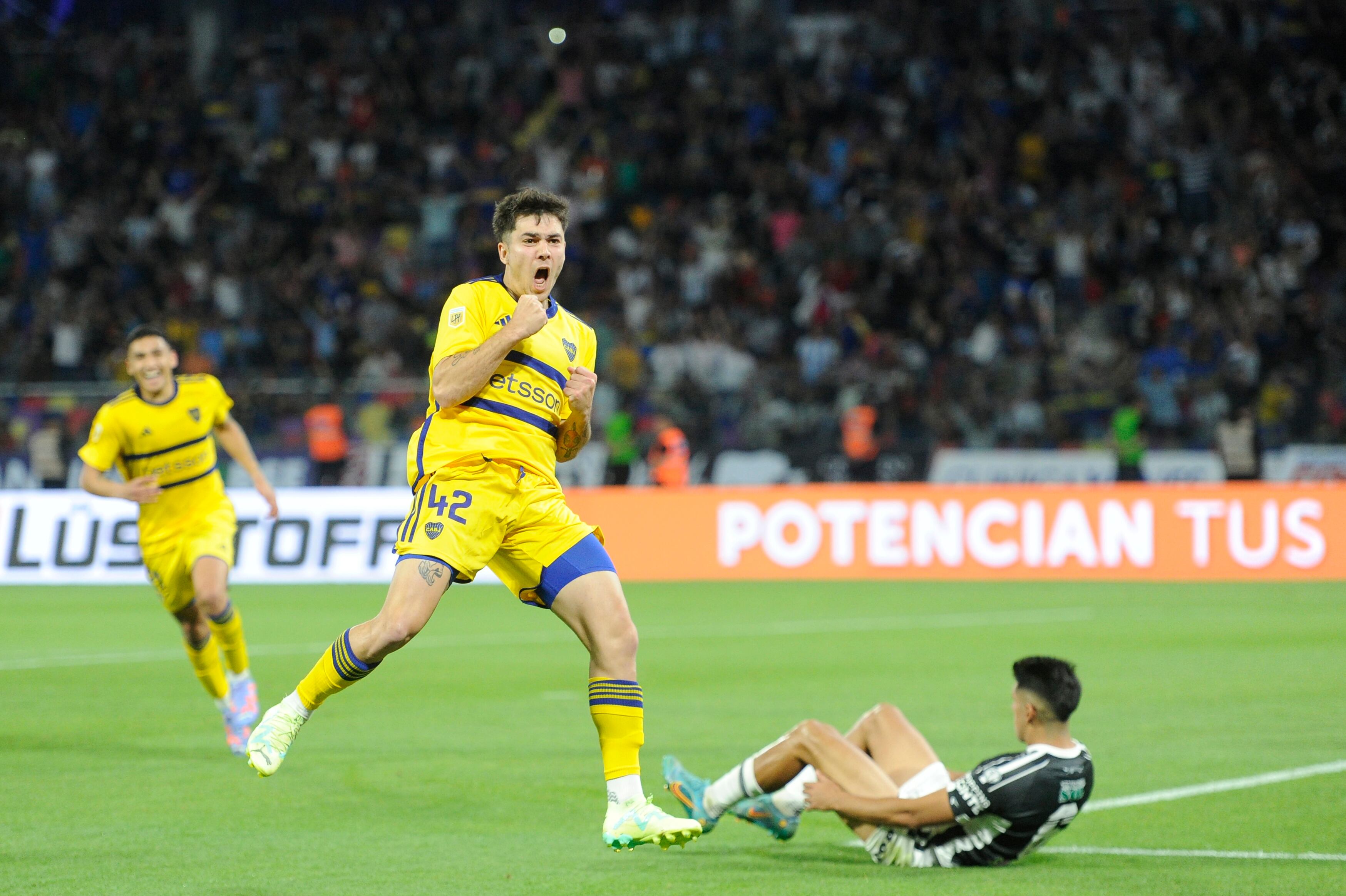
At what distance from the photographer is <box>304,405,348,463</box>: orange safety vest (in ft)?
75.5

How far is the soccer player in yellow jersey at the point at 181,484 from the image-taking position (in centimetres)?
962

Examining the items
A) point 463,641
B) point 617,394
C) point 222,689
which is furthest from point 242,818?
point 617,394

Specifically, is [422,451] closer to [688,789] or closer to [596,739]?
[688,789]

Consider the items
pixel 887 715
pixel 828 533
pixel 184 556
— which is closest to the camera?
pixel 887 715

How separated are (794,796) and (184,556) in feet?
14.5

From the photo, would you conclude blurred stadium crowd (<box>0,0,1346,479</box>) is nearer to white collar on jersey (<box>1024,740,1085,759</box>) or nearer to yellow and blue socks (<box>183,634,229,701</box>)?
yellow and blue socks (<box>183,634,229,701</box>)

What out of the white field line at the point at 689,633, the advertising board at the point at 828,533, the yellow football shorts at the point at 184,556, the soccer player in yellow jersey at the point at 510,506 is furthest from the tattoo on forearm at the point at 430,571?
the advertising board at the point at 828,533

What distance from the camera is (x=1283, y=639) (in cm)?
1476

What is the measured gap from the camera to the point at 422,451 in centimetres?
620

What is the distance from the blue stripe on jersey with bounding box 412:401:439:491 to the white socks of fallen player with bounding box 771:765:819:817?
1.84 metres

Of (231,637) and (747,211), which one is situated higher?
(747,211)

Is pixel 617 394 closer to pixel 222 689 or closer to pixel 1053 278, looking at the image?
pixel 1053 278

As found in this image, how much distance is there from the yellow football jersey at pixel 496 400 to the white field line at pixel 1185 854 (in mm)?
2480

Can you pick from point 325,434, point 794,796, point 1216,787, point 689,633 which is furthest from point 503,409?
point 325,434
